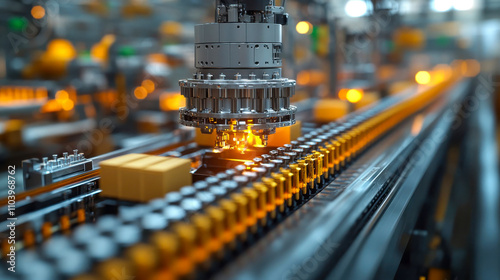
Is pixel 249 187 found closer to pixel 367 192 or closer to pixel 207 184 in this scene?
pixel 207 184

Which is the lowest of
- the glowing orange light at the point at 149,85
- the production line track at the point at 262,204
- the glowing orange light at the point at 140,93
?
the production line track at the point at 262,204

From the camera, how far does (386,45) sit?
362 inches

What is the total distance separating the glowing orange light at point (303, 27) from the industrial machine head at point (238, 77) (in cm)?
422

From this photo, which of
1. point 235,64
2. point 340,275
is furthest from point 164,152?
point 340,275

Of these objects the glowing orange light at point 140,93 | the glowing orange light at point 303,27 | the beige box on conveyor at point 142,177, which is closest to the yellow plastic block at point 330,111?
the beige box on conveyor at point 142,177

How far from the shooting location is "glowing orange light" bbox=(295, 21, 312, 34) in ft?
17.8

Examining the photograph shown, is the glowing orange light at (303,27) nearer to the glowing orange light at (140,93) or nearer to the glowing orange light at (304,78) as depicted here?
the glowing orange light at (304,78)

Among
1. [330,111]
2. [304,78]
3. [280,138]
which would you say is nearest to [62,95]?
[330,111]

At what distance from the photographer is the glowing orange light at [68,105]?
11.2ft

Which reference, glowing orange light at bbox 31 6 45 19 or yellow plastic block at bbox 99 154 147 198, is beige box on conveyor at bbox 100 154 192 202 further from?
glowing orange light at bbox 31 6 45 19

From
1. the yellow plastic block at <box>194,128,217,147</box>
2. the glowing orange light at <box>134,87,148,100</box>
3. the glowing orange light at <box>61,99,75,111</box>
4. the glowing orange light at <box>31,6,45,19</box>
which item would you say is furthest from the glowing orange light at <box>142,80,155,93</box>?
the yellow plastic block at <box>194,128,217,147</box>

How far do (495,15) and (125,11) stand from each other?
29.5 feet

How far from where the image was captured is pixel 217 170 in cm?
125

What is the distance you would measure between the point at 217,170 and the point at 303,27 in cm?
464
